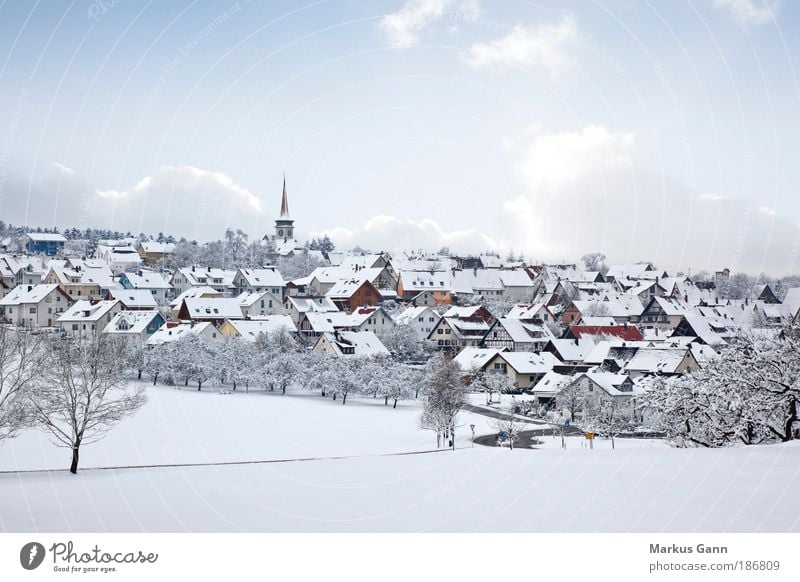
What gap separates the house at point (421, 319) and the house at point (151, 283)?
710 inches

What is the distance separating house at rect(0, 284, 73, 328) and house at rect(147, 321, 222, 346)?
34.4ft

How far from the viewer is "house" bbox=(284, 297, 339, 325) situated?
5394cm

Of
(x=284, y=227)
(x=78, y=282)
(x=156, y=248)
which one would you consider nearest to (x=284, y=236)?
(x=284, y=227)

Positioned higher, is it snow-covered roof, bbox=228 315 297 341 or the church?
the church

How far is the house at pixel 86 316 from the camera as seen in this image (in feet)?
148

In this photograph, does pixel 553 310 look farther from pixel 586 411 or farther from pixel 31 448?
pixel 31 448

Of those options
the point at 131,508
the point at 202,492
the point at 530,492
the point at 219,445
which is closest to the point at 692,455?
the point at 530,492

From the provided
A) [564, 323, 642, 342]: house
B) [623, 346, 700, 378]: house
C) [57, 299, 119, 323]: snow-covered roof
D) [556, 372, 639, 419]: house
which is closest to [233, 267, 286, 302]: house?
[57, 299, 119, 323]: snow-covered roof

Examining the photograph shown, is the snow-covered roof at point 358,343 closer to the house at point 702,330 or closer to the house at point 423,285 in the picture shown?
the house at point 702,330

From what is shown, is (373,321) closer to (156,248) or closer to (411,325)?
(411,325)

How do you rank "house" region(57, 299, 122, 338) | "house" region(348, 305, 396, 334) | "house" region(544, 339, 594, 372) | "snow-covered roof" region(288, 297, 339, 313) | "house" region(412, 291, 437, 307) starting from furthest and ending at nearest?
"house" region(412, 291, 437, 307) < "snow-covered roof" region(288, 297, 339, 313) < "house" region(348, 305, 396, 334) < "house" region(57, 299, 122, 338) < "house" region(544, 339, 594, 372)

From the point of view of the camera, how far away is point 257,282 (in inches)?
2416

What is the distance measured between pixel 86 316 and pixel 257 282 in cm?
1723

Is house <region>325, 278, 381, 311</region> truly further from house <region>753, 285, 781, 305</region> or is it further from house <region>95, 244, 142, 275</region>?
house <region>753, 285, 781, 305</region>
